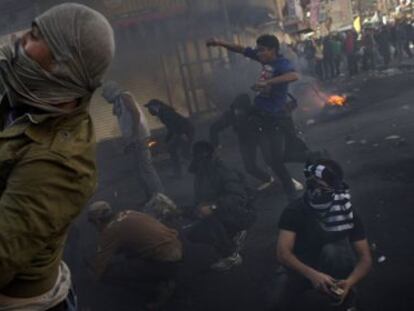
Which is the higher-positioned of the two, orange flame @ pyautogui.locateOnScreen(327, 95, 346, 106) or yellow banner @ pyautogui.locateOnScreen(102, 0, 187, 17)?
yellow banner @ pyautogui.locateOnScreen(102, 0, 187, 17)

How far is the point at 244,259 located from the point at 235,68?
979 centimetres

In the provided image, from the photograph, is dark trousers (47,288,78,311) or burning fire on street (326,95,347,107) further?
burning fire on street (326,95,347,107)

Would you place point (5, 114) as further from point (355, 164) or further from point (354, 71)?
point (354, 71)

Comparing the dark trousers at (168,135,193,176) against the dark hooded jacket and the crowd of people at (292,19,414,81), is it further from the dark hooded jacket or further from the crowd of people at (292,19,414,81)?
the crowd of people at (292,19,414,81)

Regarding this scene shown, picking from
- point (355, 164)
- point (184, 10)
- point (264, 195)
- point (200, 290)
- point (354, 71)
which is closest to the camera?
point (200, 290)

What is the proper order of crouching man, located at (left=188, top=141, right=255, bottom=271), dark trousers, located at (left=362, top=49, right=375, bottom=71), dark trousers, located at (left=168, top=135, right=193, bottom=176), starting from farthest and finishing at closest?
dark trousers, located at (left=362, top=49, right=375, bottom=71) < dark trousers, located at (left=168, top=135, right=193, bottom=176) < crouching man, located at (left=188, top=141, right=255, bottom=271)

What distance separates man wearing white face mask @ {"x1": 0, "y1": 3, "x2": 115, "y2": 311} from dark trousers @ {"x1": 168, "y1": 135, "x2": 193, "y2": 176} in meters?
7.49

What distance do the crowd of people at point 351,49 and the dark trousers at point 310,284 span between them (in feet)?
50.6

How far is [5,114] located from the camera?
137cm

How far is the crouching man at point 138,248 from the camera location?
4250 mm

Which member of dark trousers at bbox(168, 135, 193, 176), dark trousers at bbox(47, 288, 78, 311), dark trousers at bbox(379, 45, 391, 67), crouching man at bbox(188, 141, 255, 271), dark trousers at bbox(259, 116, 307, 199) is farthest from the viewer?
dark trousers at bbox(379, 45, 391, 67)

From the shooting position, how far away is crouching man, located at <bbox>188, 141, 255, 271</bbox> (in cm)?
496

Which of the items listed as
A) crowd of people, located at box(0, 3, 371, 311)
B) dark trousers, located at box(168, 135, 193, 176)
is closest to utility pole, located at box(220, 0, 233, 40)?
crowd of people, located at box(0, 3, 371, 311)

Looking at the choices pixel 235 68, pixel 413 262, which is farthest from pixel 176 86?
pixel 413 262
